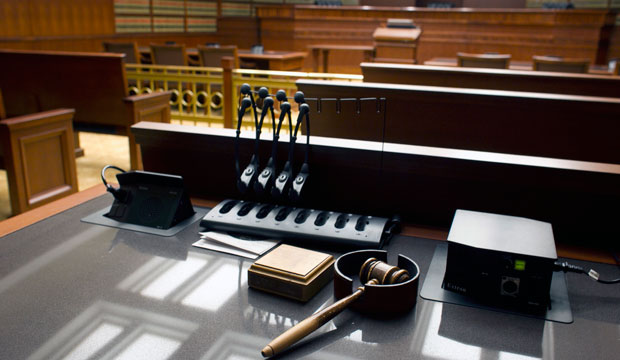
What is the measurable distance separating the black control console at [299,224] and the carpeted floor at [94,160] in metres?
2.42

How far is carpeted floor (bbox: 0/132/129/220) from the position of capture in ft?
11.8

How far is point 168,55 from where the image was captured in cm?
588

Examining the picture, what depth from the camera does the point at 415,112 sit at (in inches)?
97.0

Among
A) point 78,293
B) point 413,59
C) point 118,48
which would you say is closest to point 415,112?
point 78,293

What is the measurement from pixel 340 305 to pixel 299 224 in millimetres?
390

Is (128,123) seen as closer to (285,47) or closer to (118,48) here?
(118,48)

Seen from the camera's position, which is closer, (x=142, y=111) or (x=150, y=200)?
(x=150, y=200)

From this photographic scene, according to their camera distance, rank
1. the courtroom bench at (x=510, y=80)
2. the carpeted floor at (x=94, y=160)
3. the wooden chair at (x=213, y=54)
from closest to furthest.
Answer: the courtroom bench at (x=510, y=80)
the carpeted floor at (x=94, y=160)
the wooden chair at (x=213, y=54)

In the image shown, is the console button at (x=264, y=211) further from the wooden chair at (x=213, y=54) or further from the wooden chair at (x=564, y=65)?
the wooden chair at (x=213, y=54)

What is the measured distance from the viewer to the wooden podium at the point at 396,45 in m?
6.01

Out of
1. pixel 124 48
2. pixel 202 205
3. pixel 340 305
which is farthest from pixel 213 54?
pixel 340 305

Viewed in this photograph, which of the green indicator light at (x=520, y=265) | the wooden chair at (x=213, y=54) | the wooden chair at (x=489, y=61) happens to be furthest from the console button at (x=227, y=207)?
the wooden chair at (x=213, y=54)

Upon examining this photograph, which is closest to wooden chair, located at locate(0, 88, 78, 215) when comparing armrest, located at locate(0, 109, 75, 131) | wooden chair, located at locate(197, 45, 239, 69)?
armrest, located at locate(0, 109, 75, 131)

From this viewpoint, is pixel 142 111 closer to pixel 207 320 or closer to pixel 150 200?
pixel 150 200
